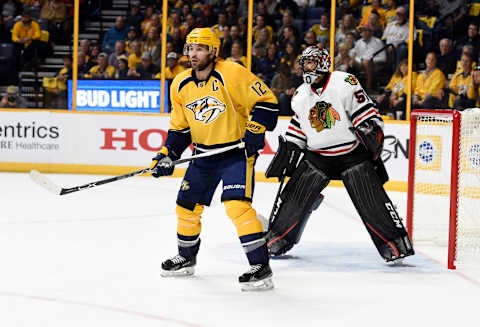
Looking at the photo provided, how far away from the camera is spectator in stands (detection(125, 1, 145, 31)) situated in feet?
29.6

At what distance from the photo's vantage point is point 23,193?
7.03 m

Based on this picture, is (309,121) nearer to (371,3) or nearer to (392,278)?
(392,278)

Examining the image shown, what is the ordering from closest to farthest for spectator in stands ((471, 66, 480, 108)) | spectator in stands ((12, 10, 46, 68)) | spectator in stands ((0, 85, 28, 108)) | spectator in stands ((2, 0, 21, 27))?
spectator in stands ((471, 66, 480, 108)) < spectator in stands ((0, 85, 28, 108)) < spectator in stands ((12, 10, 46, 68)) < spectator in stands ((2, 0, 21, 27))

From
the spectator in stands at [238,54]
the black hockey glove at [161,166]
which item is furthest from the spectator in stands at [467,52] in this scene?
the black hockey glove at [161,166]

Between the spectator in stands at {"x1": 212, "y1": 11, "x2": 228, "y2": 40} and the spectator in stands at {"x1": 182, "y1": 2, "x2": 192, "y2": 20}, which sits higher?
the spectator in stands at {"x1": 182, "y1": 2, "x2": 192, "y2": 20}

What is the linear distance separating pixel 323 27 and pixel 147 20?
203 centimetres

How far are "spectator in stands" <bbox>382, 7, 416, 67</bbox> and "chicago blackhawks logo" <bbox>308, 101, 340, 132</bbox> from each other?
13.9 feet

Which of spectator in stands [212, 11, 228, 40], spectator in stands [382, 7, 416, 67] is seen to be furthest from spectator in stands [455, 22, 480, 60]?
spectator in stands [212, 11, 228, 40]

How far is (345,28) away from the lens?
330 inches

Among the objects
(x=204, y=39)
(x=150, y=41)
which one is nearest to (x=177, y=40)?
(x=150, y=41)

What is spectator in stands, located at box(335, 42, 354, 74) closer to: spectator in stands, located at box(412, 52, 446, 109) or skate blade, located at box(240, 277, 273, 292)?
spectator in stands, located at box(412, 52, 446, 109)

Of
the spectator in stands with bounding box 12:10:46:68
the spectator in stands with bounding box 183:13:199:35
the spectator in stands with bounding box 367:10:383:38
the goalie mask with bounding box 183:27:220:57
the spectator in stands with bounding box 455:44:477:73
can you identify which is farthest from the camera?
the spectator in stands with bounding box 12:10:46:68

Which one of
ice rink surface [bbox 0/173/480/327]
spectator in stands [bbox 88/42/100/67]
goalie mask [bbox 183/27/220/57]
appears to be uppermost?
spectator in stands [bbox 88/42/100/67]

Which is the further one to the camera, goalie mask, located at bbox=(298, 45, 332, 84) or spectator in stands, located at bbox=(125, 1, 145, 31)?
spectator in stands, located at bbox=(125, 1, 145, 31)
